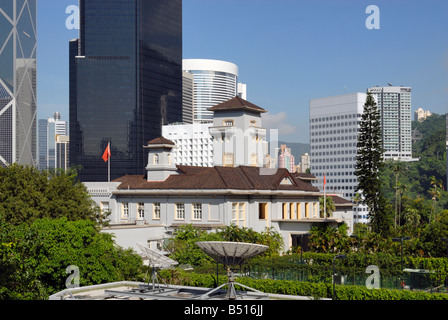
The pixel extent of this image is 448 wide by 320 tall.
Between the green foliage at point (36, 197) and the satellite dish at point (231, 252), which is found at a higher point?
the green foliage at point (36, 197)

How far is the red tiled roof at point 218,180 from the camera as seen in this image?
6681 centimetres

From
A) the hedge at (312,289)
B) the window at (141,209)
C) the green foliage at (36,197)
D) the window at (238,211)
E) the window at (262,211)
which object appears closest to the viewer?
the hedge at (312,289)

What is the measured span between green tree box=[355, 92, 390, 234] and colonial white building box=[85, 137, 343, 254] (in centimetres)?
857

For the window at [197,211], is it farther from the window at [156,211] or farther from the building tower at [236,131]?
the building tower at [236,131]

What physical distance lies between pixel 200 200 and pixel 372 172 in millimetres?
26974

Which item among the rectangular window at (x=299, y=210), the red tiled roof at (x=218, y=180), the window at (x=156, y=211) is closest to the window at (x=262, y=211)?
the red tiled roof at (x=218, y=180)

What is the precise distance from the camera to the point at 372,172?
8100 centimetres

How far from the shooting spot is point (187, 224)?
2581 inches

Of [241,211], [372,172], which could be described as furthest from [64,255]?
[372,172]

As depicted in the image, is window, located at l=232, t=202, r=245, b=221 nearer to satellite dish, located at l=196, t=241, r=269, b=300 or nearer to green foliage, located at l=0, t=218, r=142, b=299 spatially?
green foliage, located at l=0, t=218, r=142, b=299

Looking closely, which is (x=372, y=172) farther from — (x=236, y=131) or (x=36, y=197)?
(x=36, y=197)
